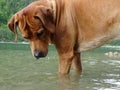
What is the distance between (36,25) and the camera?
638 centimetres

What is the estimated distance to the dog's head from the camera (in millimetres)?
6391

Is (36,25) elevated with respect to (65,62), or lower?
elevated

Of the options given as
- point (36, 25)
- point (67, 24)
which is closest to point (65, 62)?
point (67, 24)

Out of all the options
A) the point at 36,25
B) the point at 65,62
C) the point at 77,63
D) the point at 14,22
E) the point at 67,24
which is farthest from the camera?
the point at 77,63

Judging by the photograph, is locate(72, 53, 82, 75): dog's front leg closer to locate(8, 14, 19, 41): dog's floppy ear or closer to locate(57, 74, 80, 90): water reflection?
locate(57, 74, 80, 90): water reflection

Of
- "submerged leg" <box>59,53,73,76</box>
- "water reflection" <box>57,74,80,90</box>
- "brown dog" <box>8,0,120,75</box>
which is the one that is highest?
"brown dog" <box>8,0,120,75</box>

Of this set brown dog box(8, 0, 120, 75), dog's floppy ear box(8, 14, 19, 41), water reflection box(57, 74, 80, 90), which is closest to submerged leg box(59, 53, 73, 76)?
brown dog box(8, 0, 120, 75)

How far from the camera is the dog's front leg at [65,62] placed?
22.9ft

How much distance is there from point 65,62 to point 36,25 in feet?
3.56

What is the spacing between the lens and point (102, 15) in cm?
681

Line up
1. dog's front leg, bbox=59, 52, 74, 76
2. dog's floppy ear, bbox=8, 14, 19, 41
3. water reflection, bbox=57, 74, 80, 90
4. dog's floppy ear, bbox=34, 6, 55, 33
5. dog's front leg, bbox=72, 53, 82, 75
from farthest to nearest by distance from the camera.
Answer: dog's front leg, bbox=72, 53, 82, 75 < dog's front leg, bbox=59, 52, 74, 76 < dog's floppy ear, bbox=8, 14, 19, 41 < dog's floppy ear, bbox=34, 6, 55, 33 < water reflection, bbox=57, 74, 80, 90

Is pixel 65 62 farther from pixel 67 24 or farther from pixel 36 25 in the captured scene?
pixel 36 25

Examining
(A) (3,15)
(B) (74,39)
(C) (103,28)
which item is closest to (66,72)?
(B) (74,39)

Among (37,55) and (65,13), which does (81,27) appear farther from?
(37,55)
